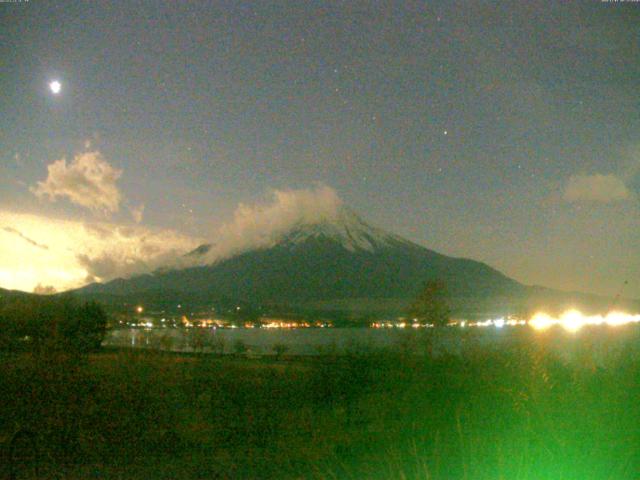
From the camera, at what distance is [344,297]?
11244 centimetres

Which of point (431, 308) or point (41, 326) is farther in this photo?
point (431, 308)

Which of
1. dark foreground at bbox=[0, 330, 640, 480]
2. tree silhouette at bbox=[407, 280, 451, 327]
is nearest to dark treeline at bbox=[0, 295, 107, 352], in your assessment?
dark foreground at bbox=[0, 330, 640, 480]

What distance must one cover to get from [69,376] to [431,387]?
25.7ft

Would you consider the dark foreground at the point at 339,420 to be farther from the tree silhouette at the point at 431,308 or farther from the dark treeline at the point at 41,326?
the tree silhouette at the point at 431,308

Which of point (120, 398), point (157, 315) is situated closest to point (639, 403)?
point (120, 398)

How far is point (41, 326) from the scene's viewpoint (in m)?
19.3

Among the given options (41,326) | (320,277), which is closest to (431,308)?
(41,326)

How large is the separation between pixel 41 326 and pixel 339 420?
9.09m

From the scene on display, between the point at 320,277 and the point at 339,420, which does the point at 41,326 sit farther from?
the point at 320,277

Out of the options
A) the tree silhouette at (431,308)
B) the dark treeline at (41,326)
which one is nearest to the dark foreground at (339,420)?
the dark treeline at (41,326)

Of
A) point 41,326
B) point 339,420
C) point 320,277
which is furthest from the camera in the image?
point 320,277

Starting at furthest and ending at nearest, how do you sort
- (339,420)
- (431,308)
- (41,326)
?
(431,308), (41,326), (339,420)

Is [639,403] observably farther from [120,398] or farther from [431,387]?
[120,398]

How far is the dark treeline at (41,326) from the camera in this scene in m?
13.8
